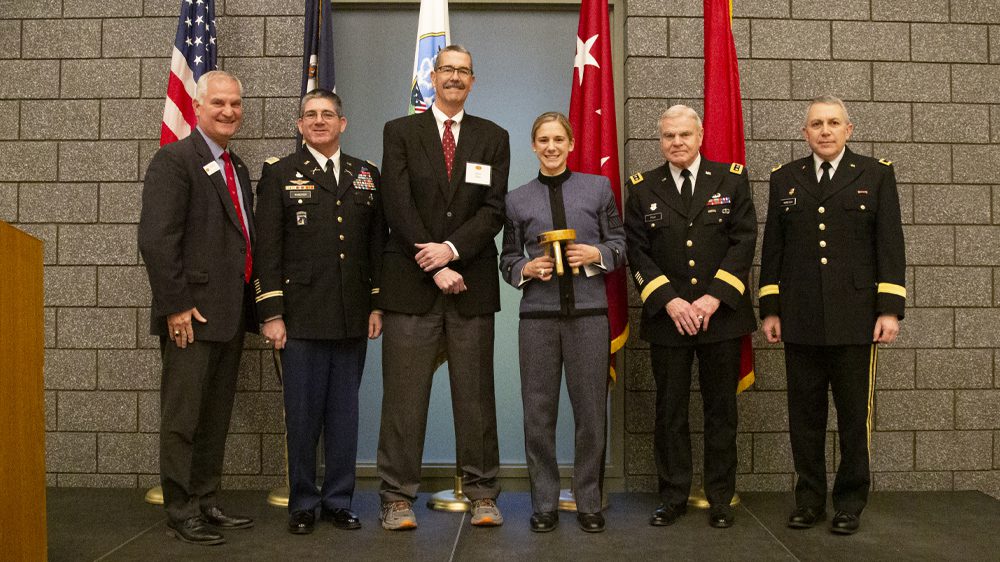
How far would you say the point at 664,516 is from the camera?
316 cm

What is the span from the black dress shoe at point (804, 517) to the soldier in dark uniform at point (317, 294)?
1.66m

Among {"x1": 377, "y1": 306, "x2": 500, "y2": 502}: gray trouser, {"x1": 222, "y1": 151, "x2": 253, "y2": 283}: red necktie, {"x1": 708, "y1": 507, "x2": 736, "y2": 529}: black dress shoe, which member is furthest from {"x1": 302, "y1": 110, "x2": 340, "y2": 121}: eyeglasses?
{"x1": 708, "y1": 507, "x2": 736, "y2": 529}: black dress shoe

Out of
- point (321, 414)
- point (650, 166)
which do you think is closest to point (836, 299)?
point (650, 166)

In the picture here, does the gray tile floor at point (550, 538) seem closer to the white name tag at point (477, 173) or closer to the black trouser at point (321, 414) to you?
the black trouser at point (321, 414)

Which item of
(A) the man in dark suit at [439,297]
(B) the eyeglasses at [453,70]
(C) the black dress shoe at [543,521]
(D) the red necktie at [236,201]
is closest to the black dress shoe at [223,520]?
(A) the man in dark suit at [439,297]

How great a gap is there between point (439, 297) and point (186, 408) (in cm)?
99

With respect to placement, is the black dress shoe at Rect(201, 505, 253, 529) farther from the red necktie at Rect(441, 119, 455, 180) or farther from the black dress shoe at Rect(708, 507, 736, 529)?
the black dress shoe at Rect(708, 507, 736, 529)

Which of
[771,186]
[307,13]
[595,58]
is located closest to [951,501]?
[771,186]

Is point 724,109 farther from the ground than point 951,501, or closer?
farther from the ground

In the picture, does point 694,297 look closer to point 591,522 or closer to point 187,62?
point 591,522

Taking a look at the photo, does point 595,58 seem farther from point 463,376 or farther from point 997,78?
point 997,78

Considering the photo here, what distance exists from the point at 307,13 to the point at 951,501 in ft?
11.9

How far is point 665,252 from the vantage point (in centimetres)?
324

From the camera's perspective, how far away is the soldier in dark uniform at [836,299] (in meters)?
3.07
